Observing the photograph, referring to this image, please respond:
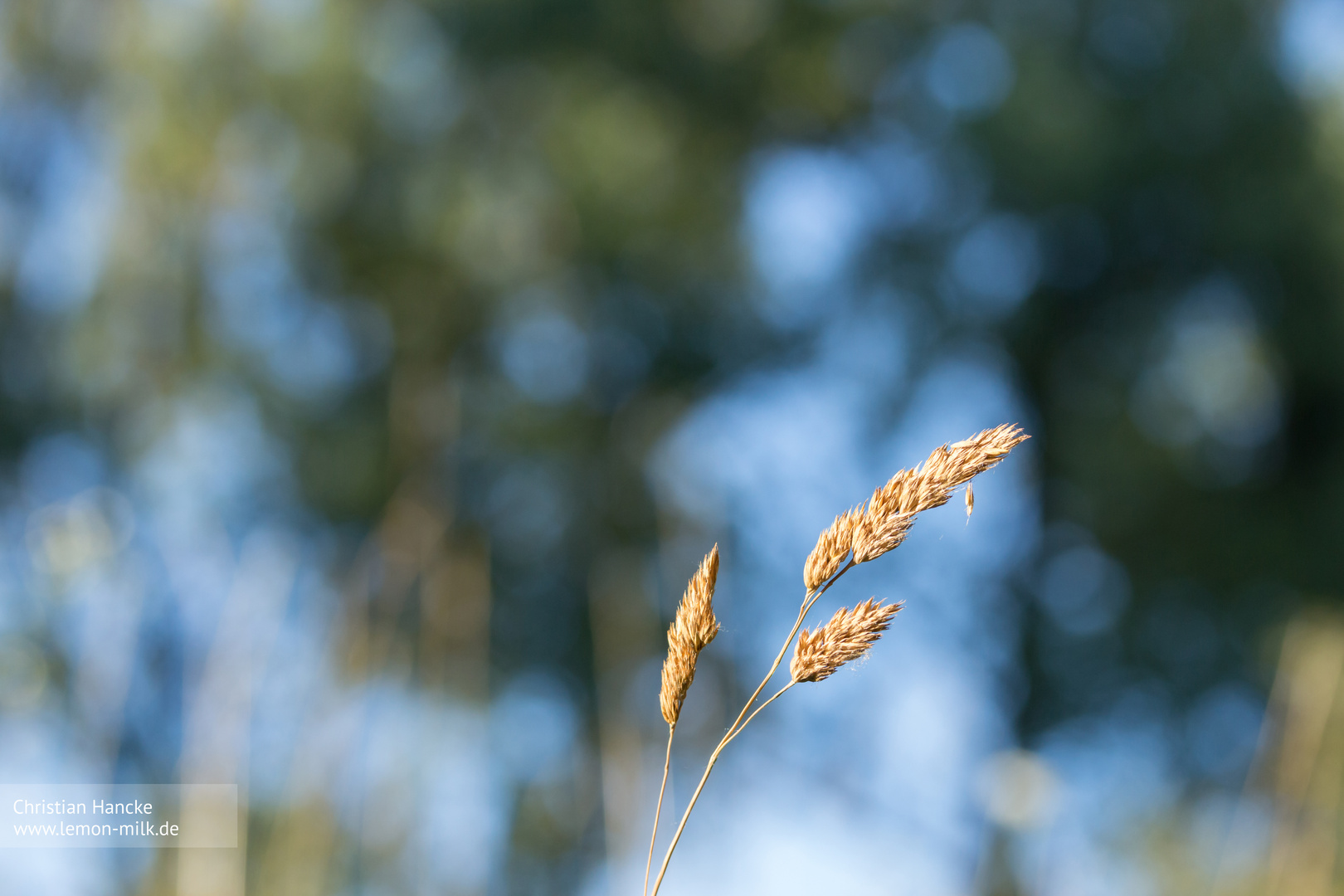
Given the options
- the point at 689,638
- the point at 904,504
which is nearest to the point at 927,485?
the point at 904,504

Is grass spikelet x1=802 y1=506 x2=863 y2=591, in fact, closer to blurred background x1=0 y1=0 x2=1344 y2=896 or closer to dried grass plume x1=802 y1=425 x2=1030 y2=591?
dried grass plume x1=802 y1=425 x2=1030 y2=591

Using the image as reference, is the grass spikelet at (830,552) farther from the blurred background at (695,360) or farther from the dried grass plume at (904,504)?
the blurred background at (695,360)

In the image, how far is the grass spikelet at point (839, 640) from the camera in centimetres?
46

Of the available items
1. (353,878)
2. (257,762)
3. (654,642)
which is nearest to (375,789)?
(353,878)

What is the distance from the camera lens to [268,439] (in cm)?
494

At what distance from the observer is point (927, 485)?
46 centimetres

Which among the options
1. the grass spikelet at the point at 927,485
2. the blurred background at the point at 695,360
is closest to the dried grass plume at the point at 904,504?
the grass spikelet at the point at 927,485

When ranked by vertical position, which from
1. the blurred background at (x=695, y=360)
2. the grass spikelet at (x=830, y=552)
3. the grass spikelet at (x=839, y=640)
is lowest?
the grass spikelet at (x=839, y=640)

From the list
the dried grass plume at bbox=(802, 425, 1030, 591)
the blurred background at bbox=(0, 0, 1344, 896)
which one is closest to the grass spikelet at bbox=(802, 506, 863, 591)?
the dried grass plume at bbox=(802, 425, 1030, 591)

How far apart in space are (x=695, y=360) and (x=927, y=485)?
4299mm

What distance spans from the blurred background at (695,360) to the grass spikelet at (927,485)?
350 cm

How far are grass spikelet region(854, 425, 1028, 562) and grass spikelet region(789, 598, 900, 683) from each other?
0.10 ft

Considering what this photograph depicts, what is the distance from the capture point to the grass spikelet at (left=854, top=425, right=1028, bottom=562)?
452 mm

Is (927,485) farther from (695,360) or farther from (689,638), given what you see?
(695,360)
